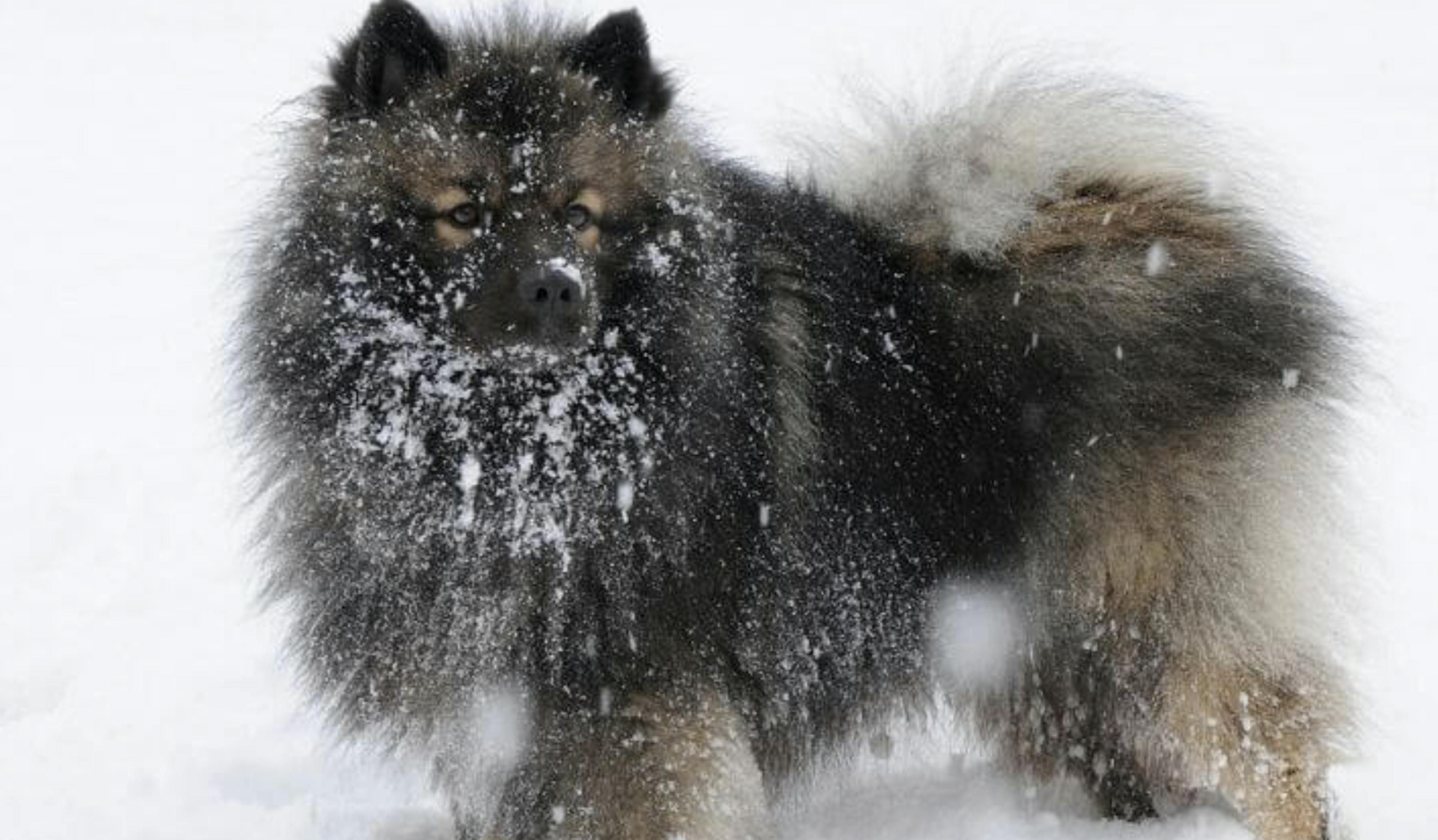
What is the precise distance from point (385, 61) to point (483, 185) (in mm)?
490

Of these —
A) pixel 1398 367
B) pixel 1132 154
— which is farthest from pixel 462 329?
pixel 1398 367

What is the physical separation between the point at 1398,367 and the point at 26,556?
7.81 metres

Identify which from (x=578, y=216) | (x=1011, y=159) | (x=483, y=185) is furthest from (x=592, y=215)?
(x=1011, y=159)

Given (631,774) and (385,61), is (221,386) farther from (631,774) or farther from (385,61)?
(631,774)

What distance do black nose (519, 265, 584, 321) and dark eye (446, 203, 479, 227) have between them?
0.24 metres

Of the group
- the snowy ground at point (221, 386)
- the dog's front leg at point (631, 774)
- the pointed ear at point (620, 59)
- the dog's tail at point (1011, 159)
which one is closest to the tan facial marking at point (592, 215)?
the pointed ear at point (620, 59)

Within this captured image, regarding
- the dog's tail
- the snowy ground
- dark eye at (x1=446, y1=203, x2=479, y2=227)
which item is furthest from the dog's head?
the dog's tail

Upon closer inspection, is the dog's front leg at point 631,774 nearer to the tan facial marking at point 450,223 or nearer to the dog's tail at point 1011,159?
the tan facial marking at point 450,223

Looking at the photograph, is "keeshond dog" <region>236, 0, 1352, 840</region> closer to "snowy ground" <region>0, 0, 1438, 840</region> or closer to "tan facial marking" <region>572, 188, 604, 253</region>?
"tan facial marking" <region>572, 188, 604, 253</region>

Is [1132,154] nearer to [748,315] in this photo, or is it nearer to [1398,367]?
[748,315]

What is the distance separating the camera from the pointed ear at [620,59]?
407cm

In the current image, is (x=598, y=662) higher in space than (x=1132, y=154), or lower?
lower

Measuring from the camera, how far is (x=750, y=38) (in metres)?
20.5

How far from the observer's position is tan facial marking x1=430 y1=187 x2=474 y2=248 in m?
3.73
